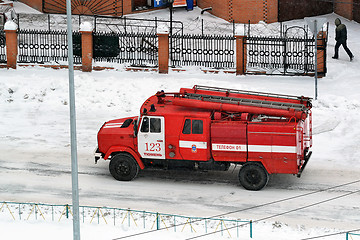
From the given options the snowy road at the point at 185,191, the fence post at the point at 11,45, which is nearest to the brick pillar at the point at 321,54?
the snowy road at the point at 185,191

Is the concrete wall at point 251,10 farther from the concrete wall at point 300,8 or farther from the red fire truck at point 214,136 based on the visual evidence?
the red fire truck at point 214,136

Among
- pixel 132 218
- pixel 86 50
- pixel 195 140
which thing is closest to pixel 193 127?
pixel 195 140

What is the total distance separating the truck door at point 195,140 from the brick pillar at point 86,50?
10.8 m

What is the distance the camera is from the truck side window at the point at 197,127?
17938mm

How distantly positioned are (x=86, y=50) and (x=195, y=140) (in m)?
11.2

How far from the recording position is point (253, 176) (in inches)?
702

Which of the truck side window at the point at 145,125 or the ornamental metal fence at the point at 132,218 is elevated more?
the truck side window at the point at 145,125

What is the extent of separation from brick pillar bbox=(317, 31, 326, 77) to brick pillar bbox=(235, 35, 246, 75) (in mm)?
2862

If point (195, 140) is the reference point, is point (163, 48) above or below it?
above

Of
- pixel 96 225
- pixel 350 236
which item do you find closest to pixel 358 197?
pixel 350 236

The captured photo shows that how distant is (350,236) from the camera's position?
48.8 feet

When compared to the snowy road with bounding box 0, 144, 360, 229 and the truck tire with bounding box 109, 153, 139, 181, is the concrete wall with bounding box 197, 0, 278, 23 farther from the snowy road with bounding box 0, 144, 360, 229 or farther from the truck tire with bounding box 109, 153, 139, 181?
the truck tire with bounding box 109, 153, 139, 181

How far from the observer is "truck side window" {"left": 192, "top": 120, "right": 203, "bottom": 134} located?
58.9 ft

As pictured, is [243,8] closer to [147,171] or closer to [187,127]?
[147,171]
